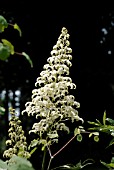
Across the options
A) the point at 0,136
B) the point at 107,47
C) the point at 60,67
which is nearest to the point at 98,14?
the point at 107,47

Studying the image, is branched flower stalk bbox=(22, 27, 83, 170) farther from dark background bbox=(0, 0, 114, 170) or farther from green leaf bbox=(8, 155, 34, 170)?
dark background bbox=(0, 0, 114, 170)

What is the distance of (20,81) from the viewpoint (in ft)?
32.0

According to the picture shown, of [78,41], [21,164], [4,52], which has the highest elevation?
[78,41]

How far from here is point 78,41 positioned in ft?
30.0

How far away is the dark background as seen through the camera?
899 centimetres

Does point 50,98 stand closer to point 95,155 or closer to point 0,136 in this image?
point 95,155

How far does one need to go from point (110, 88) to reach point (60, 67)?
25.6 ft

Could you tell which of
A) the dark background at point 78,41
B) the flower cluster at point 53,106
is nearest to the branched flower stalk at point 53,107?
the flower cluster at point 53,106

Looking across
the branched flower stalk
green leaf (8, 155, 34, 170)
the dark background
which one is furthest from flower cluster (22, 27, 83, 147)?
the dark background

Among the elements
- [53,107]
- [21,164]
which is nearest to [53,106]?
[53,107]

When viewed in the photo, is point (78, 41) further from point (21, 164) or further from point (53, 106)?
point (21, 164)

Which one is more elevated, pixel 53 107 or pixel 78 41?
pixel 78 41

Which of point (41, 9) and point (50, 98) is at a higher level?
point (41, 9)

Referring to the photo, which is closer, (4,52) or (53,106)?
(4,52)
